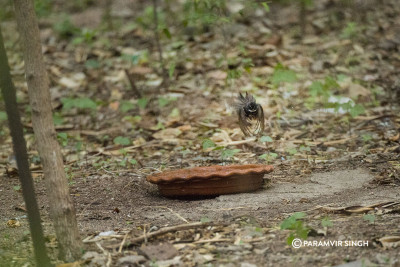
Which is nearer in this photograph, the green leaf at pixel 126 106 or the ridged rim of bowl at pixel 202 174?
the ridged rim of bowl at pixel 202 174

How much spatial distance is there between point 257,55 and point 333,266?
17.5 ft


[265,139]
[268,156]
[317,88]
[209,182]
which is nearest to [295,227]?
[209,182]

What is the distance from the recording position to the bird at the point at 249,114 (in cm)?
518

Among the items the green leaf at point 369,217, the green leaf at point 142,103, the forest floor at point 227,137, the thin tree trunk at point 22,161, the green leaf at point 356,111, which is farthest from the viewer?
the green leaf at point 142,103

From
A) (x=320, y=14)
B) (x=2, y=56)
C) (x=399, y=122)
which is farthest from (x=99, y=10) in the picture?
(x=2, y=56)

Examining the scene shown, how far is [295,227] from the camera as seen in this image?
3.28 m

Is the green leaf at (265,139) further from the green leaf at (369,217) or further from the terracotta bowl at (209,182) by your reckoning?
the green leaf at (369,217)

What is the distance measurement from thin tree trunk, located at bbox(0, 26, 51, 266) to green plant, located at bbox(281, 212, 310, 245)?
Answer: 130 cm

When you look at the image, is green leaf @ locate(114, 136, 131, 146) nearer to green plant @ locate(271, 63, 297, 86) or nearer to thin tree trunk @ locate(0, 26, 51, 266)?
green plant @ locate(271, 63, 297, 86)

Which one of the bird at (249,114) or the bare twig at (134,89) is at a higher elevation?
the bare twig at (134,89)

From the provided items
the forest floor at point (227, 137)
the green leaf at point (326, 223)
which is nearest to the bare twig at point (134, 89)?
the forest floor at point (227, 137)

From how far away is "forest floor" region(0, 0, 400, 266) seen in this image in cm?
339

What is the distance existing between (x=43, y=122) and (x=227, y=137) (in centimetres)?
301

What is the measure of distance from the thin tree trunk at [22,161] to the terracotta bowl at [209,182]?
4.31 ft
